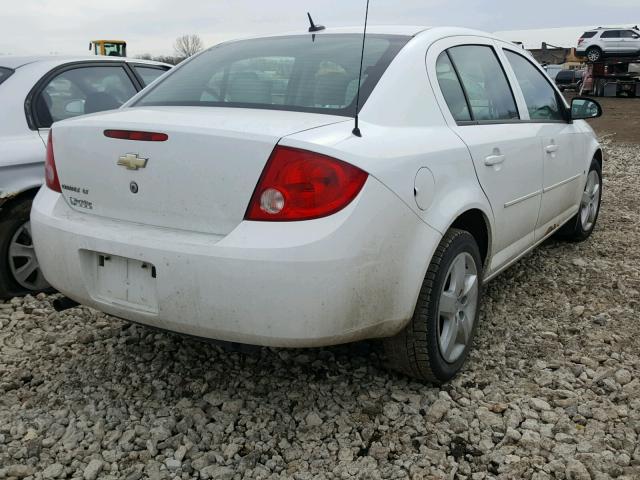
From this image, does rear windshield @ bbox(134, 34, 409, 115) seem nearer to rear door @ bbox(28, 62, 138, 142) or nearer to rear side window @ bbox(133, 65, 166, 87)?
rear door @ bbox(28, 62, 138, 142)

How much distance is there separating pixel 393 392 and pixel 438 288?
525 mm

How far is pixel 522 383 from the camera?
Answer: 2.95 m

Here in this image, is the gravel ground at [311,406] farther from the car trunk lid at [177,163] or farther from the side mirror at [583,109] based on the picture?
the side mirror at [583,109]

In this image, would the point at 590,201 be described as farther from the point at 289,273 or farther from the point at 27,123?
the point at 27,123

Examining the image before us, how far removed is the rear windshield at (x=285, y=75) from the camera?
264cm

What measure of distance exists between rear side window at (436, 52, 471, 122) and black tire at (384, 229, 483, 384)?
1.93ft

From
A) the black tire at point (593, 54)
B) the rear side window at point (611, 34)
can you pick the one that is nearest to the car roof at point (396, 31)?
the black tire at point (593, 54)

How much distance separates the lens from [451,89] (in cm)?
300

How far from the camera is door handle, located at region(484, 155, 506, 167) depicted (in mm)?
3004

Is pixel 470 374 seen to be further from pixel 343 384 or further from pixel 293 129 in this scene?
pixel 293 129

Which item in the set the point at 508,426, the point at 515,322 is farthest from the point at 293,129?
the point at 515,322

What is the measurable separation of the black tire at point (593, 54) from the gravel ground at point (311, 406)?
2903 centimetres

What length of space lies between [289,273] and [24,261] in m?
2.50

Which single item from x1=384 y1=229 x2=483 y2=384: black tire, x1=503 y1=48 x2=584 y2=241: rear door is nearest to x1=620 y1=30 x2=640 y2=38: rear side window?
x1=503 y1=48 x2=584 y2=241: rear door
